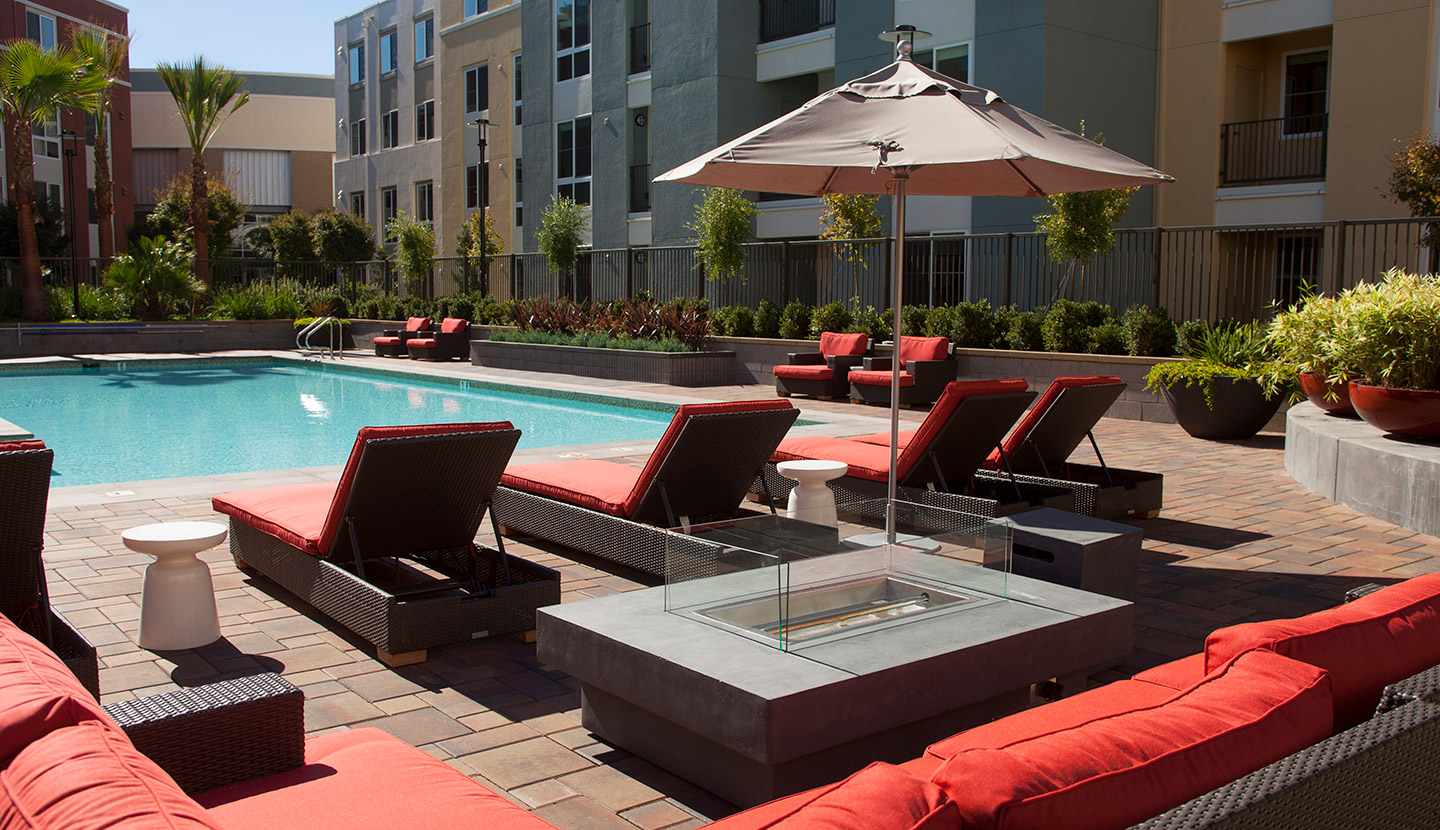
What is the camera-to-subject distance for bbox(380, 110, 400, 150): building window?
36.3 metres

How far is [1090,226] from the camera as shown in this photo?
1456cm

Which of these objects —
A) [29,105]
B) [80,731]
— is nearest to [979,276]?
[80,731]

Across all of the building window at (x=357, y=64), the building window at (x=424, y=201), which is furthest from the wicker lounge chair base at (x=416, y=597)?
the building window at (x=357, y=64)

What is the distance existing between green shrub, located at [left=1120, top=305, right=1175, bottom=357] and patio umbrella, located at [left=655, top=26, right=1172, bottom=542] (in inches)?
300

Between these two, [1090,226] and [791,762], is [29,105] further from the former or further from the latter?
[791,762]

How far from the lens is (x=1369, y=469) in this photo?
7.30m

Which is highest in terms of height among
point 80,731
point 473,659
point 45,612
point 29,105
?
point 29,105

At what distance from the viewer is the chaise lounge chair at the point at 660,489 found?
5578 mm

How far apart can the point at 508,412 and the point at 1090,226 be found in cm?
819

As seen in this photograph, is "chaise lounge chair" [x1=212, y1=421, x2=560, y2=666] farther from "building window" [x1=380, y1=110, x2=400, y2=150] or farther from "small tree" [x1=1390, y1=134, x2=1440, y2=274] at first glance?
"building window" [x1=380, y1=110, x2=400, y2=150]

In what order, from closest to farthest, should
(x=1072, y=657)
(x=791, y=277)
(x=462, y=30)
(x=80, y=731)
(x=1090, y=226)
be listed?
(x=80, y=731) → (x=1072, y=657) → (x=1090, y=226) → (x=791, y=277) → (x=462, y=30)

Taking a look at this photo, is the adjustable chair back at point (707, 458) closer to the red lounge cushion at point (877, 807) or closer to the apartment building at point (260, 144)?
the red lounge cushion at point (877, 807)

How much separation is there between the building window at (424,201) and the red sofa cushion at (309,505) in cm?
3013

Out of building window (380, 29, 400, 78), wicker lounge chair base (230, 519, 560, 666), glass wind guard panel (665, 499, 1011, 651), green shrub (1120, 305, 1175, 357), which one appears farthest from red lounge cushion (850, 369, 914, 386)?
building window (380, 29, 400, 78)
